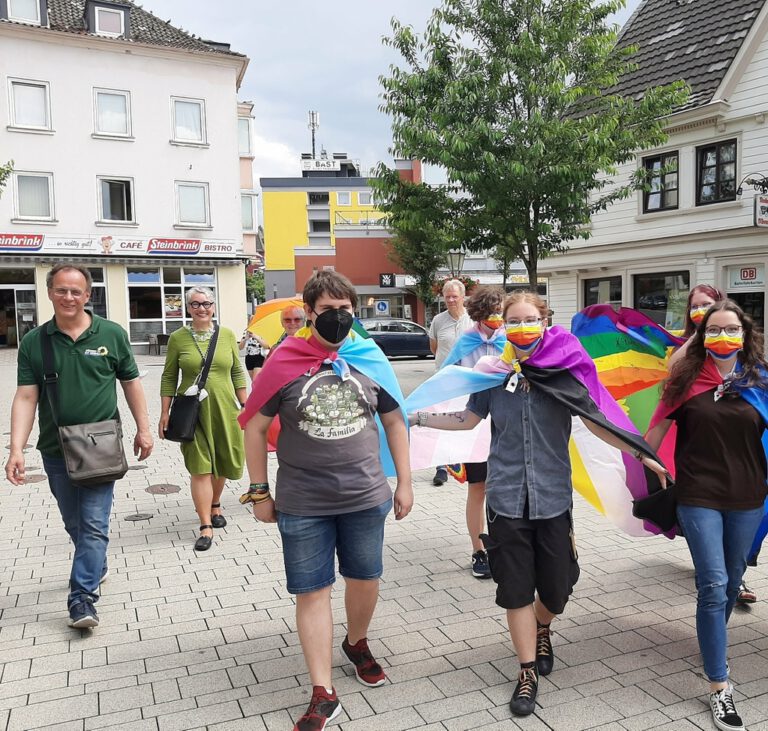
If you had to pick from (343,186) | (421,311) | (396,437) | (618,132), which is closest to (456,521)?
(396,437)

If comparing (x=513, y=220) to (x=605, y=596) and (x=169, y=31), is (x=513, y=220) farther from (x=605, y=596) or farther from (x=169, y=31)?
(x=169, y=31)

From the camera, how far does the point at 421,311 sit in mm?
44625

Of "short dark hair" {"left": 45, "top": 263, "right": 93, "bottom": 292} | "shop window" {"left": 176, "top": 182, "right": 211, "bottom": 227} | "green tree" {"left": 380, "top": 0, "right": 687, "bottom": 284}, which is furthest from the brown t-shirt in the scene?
"shop window" {"left": 176, "top": 182, "right": 211, "bottom": 227}

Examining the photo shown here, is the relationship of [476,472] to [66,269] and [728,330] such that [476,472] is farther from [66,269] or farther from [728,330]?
[66,269]

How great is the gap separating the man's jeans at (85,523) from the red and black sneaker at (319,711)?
1.71 m

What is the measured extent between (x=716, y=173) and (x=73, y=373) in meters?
17.2

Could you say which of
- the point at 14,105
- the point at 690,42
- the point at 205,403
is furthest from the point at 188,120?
the point at 205,403

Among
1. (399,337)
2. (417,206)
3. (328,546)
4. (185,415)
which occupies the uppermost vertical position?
(417,206)

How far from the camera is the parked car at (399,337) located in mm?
27391

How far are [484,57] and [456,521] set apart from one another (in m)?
10.0

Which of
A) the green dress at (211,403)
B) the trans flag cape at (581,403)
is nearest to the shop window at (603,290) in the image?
the green dress at (211,403)

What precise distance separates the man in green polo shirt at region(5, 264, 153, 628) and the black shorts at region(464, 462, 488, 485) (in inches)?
92.4

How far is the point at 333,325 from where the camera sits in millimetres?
3189

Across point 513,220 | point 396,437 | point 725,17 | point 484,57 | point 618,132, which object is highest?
point 725,17
